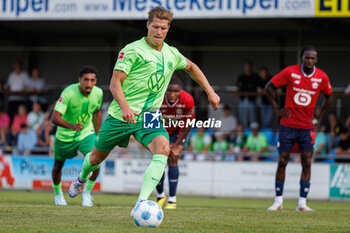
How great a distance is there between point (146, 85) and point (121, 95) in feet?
1.56

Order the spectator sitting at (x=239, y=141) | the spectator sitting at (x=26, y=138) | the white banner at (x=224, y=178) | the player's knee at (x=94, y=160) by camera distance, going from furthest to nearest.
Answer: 1. the spectator sitting at (x=26, y=138)
2. the spectator sitting at (x=239, y=141)
3. the white banner at (x=224, y=178)
4. the player's knee at (x=94, y=160)

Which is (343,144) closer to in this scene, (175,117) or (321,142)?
(321,142)

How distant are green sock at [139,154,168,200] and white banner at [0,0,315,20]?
9907 millimetres

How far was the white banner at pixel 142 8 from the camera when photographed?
1563 cm

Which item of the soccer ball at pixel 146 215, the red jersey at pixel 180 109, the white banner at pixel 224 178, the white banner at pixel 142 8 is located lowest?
the white banner at pixel 224 178

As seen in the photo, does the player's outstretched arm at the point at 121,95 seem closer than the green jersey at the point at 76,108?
Yes

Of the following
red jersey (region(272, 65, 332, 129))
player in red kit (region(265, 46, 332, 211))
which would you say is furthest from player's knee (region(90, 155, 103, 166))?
red jersey (region(272, 65, 332, 129))

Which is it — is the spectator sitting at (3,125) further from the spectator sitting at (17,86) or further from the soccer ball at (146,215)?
the soccer ball at (146,215)

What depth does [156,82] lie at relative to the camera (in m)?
6.98

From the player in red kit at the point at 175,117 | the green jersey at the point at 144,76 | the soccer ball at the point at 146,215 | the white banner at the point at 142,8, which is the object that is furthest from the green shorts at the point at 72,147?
the white banner at the point at 142,8

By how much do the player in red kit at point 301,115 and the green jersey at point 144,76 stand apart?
3.77 m

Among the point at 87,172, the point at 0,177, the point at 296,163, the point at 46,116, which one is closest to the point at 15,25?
the point at 46,116

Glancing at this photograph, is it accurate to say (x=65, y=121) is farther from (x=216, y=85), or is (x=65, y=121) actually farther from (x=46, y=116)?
(x=216, y=85)

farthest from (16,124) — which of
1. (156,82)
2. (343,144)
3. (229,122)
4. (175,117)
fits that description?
(156,82)
